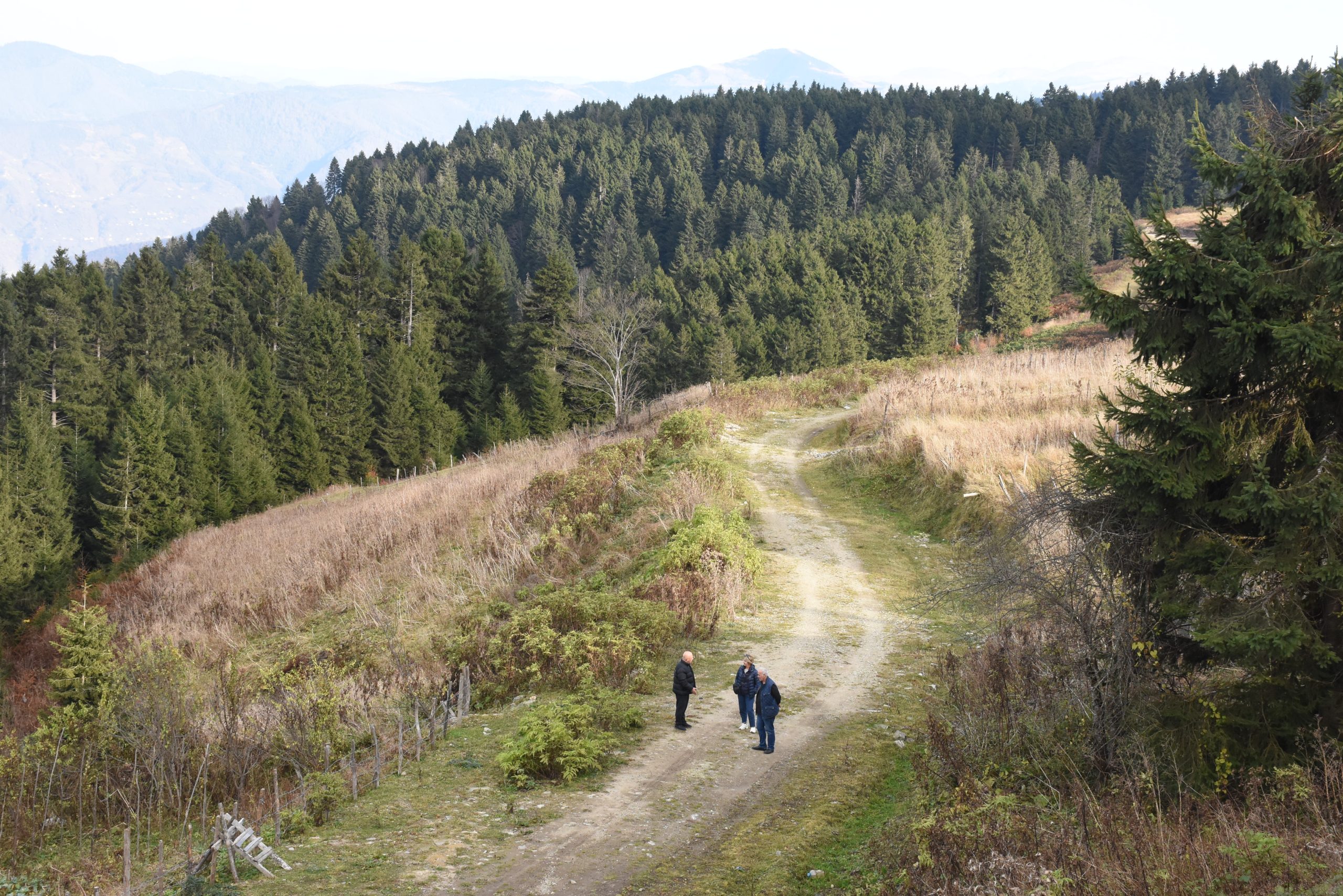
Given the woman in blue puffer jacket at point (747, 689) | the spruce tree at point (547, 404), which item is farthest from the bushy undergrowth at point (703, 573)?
the spruce tree at point (547, 404)

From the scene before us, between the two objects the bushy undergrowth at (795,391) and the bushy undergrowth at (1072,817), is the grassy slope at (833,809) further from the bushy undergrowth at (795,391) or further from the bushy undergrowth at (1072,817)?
the bushy undergrowth at (795,391)

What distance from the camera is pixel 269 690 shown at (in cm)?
1501

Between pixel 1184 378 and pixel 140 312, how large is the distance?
69.8 meters

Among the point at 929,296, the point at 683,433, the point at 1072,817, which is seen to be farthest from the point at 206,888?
the point at 929,296

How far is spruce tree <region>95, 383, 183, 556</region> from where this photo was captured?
42.9 meters

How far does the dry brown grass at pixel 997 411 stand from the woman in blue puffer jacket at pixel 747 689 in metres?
8.01

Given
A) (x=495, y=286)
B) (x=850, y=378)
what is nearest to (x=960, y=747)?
(x=850, y=378)

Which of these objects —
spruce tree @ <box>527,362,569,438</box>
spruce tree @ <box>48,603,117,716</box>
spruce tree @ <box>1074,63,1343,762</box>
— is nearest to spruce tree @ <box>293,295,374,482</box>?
spruce tree @ <box>527,362,569,438</box>

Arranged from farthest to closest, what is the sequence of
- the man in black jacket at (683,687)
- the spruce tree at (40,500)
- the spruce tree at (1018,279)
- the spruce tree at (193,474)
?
the spruce tree at (1018,279) < the spruce tree at (193,474) < the spruce tree at (40,500) < the man in black jacket at (683,687)

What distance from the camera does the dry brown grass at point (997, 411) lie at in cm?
1889

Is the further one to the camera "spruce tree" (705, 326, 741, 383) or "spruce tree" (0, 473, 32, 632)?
"spruce tree" (705, 326, 741, 383)

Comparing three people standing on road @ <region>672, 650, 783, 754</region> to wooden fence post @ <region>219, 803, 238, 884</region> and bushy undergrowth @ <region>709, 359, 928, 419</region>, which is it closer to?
wooden fence post @ <region>219, 803, 238, 884</region>

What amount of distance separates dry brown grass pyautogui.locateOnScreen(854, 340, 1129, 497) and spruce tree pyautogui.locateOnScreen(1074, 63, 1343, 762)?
754 cm

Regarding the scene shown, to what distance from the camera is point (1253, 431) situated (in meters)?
7.12
